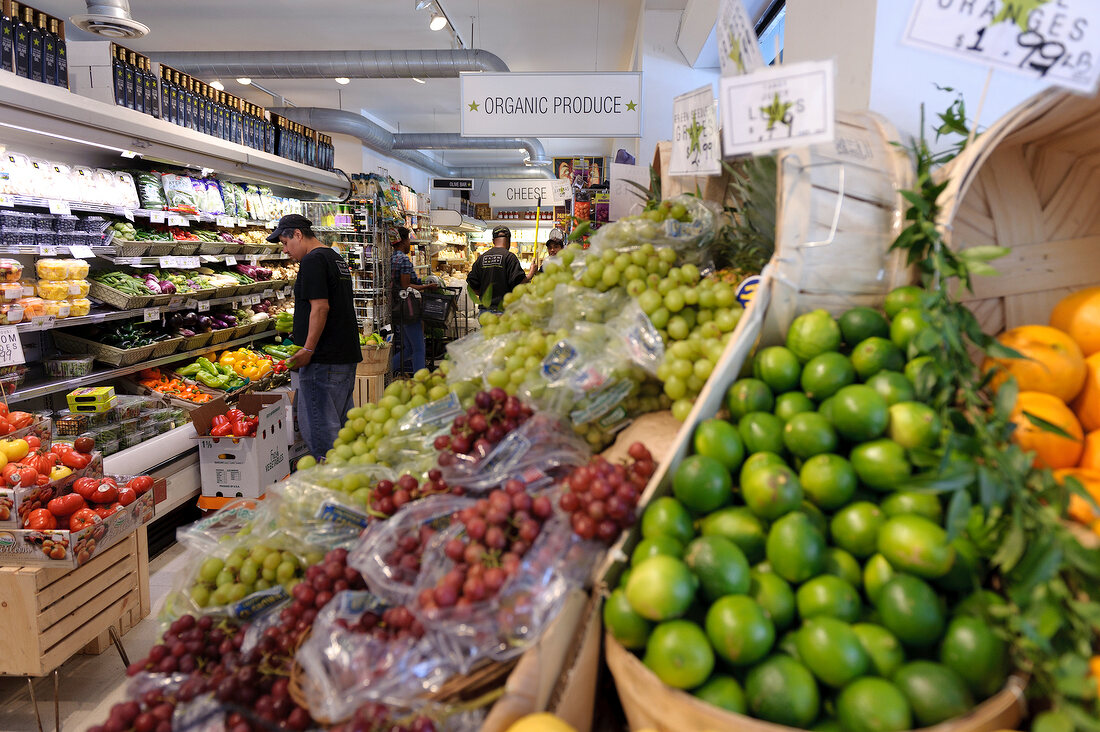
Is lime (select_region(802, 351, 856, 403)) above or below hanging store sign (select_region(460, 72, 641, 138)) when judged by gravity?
below

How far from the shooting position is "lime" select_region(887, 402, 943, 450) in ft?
3.25

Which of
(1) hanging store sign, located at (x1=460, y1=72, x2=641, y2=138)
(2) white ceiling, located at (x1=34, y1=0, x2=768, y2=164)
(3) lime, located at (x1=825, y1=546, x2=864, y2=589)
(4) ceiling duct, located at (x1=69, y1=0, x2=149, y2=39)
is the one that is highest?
(2) white ceiling, located at (x1=34, y1=0, x2=768, y2=164)

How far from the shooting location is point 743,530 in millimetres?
1000

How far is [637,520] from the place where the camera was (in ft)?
3.54

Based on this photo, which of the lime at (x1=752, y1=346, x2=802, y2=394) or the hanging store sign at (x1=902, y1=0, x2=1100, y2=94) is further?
the lime at (x1=752, y1=346, x2=802, y2=394)

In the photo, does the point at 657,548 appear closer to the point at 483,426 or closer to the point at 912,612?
the point at 912,612

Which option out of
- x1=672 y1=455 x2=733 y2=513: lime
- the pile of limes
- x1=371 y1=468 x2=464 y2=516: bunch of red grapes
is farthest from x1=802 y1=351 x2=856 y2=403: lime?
x1=371 y1=468 x2=464 y2=516: bunch of red grapes

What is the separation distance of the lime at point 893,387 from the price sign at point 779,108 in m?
0.45

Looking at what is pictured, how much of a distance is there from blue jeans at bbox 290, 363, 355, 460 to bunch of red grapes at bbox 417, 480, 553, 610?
3.42m

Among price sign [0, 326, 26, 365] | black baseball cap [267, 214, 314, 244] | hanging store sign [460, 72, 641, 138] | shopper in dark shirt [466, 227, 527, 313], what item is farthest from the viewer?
shopper in dark shirt [466, 227, 527, 313]

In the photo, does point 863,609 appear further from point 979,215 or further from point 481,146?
point 481,146

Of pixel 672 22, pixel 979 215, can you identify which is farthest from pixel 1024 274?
pixel 672 22

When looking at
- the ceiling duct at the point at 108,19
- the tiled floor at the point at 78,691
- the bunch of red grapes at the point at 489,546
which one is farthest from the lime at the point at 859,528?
the ceiling duct at the point at 108,19

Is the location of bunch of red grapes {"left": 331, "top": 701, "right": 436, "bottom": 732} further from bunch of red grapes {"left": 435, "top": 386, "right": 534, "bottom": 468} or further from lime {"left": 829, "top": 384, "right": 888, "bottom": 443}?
lime {"left": 829, "top": 384, "right": 888, "bottom": 443}
